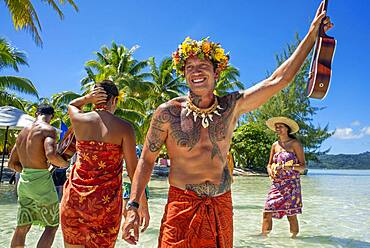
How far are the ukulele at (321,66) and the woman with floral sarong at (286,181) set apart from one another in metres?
3.49

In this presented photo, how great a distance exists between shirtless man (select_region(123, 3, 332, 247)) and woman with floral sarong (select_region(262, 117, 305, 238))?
3.33m

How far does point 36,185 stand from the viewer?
392 cm

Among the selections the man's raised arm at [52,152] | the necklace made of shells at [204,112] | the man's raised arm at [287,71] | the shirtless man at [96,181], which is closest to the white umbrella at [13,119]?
the man's raised arm at [52,152]

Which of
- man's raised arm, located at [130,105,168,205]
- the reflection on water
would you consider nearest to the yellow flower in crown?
man's raised arm, located at [130,105,168,205]

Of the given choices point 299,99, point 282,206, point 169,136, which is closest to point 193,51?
point 169,136

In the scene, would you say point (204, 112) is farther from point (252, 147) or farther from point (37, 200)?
point (252, 147)

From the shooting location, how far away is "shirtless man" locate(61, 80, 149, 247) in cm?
282

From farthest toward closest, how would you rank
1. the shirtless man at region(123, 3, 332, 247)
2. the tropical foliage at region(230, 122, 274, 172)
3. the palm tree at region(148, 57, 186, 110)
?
the tropical foliage at region(230, 122, 274, 172), the palm tree at region(148, 57, 186, 110), the shirtless man at region(123, 3, 332, 247)

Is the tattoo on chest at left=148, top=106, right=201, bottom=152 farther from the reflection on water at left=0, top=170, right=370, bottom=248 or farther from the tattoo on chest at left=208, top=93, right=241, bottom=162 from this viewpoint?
the reflection on water at left=0, top=170, right=370, bottom=248

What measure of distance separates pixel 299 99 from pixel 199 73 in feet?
133

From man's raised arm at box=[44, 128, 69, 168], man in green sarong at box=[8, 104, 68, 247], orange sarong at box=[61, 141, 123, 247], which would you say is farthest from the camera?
man in green sarong at box=[8, 104, 68, 247]

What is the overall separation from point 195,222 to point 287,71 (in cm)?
116

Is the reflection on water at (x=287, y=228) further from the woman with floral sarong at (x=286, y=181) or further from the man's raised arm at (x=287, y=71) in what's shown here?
the man's raised arm at (x=287, y=71)

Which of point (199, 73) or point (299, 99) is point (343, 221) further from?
point (299, 99)
